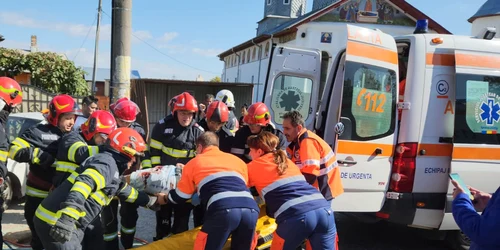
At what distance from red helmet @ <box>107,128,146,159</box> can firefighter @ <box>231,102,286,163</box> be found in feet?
5.02

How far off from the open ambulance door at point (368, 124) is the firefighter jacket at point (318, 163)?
1.26 feet

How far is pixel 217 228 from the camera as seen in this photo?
2951mm

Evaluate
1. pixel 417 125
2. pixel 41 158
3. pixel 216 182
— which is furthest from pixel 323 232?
pixel 41 158

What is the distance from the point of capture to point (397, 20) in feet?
82.8

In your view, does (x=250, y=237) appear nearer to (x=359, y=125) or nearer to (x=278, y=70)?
(x=359, y=125)

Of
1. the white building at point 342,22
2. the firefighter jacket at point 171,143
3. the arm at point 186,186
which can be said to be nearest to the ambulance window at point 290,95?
the firefighter jacket at point 171,143

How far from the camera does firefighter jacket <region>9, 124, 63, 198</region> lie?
3625 mm

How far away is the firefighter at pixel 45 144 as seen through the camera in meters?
3.69

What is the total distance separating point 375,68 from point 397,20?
2360 cm

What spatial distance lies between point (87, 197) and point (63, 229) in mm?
281

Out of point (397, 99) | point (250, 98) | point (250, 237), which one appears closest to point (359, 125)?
point (397, 99)

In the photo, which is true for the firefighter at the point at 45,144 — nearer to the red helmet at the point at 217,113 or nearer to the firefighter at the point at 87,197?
the firefighter at the point at 87,197

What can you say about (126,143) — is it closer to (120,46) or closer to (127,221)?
(127,221)

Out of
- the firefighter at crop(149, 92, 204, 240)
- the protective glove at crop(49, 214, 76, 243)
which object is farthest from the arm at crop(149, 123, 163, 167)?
the protective glove at crop(49, 214, 76, 243)
